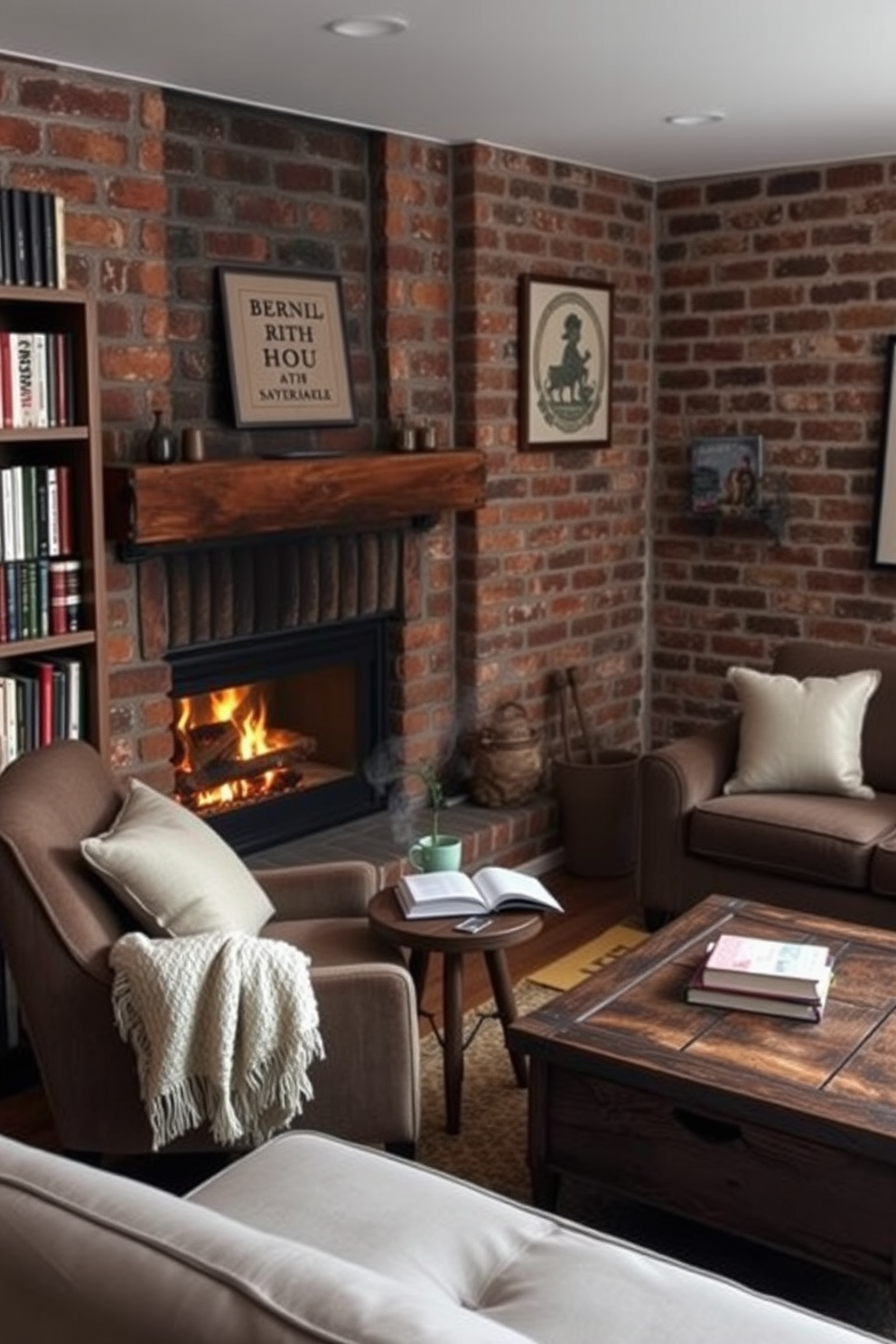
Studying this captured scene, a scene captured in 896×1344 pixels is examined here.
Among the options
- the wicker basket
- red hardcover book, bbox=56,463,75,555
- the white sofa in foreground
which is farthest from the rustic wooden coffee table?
the wicker basket

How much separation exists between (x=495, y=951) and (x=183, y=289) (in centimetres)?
194

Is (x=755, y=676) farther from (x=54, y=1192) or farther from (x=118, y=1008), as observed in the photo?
(x=54, y=1192)

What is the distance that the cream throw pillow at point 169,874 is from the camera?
8.87ft

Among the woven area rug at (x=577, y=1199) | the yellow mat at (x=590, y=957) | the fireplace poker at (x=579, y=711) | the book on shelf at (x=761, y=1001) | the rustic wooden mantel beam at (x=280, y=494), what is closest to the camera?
the woven area rug at (x=577, y=1199)

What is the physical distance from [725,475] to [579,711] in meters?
1.02

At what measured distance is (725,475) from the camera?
5.23 m

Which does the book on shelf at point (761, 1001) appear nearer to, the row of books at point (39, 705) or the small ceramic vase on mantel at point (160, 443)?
the row of books at point (39, 705)

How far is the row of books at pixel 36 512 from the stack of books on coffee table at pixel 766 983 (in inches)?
65.9

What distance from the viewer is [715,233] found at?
16.9 ft

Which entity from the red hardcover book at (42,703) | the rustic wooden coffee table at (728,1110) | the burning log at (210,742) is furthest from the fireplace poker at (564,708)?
the rustic wooden coffee table at (728,1110)

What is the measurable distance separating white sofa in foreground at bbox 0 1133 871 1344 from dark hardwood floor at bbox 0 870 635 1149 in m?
1.16

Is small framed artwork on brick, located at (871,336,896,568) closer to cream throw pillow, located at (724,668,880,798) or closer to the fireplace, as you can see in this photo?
cream throw pillow, located at (724,668,880,798)

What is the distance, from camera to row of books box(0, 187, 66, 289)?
3.10 m

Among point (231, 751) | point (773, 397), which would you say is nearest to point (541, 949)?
point (231, 751)
